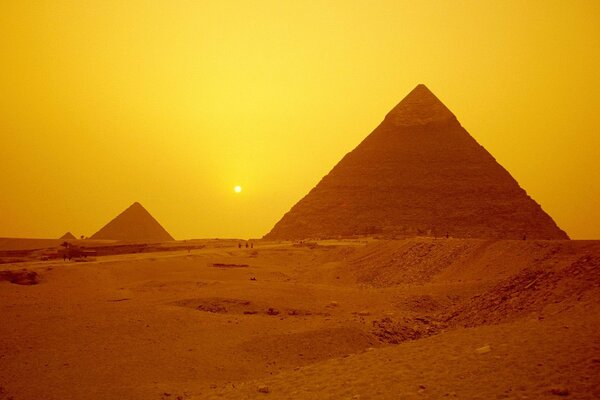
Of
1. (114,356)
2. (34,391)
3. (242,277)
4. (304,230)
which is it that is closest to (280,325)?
(114,356)

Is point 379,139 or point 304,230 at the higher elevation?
point 379,139

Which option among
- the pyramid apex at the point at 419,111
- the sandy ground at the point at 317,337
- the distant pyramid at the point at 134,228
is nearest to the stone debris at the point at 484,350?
the sandy ground at the point at 317,337

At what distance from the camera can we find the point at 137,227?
195 feet

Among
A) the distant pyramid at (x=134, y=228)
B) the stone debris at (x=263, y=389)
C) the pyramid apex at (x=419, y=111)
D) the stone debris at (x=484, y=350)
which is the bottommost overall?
the stone debris at (x=263, y=389)

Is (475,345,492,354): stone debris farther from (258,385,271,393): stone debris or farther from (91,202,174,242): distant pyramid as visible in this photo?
(91,202,174,242): distant pyramid

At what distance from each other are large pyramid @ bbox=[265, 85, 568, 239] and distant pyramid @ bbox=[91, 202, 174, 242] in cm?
1744

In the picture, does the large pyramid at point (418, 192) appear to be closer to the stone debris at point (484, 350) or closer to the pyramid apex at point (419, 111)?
the pyramid apex at point (419, 111)

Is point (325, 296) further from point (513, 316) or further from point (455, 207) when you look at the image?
point (455, 207)

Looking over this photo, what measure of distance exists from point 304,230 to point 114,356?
129 ft

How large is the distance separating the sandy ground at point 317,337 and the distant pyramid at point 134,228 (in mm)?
44770

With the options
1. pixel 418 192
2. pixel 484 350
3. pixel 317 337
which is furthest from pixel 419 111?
pixel 484 350

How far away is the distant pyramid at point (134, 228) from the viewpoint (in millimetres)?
58100

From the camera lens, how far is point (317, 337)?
324 inches

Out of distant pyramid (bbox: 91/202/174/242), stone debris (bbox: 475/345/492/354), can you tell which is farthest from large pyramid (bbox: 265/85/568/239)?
stone debris (bbox: 475/345/492/354)
